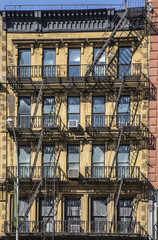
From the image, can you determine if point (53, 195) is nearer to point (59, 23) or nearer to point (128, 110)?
point (128, 110)

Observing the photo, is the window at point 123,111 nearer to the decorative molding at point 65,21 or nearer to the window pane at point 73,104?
the window pane at point 73,104

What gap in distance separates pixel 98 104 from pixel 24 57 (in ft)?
18.0

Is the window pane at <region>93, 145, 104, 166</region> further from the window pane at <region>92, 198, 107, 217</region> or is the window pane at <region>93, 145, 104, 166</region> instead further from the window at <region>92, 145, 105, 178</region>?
the window pane at <region>92, 198, 107, 217</region>

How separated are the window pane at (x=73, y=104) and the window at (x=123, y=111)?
8.19 feet

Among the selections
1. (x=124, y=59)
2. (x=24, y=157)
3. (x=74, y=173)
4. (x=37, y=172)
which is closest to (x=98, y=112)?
(x=124, y=59)

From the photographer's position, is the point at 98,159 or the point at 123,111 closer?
the point at 98,159

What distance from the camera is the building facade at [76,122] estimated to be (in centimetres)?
2930

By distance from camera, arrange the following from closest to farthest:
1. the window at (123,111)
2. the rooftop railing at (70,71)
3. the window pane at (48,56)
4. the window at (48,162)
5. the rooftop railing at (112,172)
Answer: the rooftop railing at (112,172)
the window at (48,162)
the window at (123,111)
the rooftop railing at (70,71)
the window pane at (48,56)

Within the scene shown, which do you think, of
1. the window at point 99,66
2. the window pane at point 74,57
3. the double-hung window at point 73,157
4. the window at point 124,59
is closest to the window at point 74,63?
the window pane at point 74,57

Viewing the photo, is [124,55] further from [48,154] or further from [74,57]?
[48,154]

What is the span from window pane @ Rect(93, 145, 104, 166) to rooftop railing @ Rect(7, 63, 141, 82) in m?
4.21

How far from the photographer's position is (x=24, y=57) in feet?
102

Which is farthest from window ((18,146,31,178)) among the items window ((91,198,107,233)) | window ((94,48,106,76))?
window ((94,48,106,76))

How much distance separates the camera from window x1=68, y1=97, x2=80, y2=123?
30422 mm
